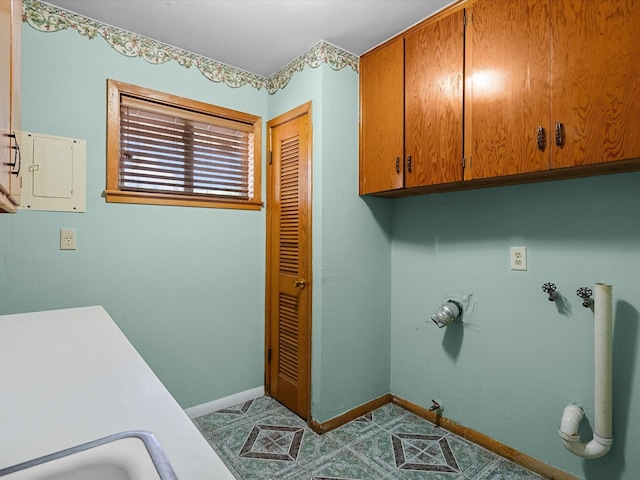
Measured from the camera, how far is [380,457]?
1827 millimetres

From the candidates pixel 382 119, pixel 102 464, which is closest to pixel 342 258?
pixel 382 119

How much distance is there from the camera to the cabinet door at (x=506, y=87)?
142cm

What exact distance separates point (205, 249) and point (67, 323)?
0.94 m

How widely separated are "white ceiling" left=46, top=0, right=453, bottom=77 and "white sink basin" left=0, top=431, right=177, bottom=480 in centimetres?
191

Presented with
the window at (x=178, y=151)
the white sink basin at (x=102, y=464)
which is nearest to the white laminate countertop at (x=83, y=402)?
the white sink basin at (x=102, y=464)

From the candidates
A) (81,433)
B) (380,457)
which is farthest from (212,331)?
(81,433)

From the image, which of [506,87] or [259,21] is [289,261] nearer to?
[259,21]

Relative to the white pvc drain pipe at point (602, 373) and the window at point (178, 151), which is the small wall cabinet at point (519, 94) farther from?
the window at point (178, 151)

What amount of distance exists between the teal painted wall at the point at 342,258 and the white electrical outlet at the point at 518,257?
2.65ft

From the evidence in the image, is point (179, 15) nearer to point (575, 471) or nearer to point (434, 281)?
point (434, 281)

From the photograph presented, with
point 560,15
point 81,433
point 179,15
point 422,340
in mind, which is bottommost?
point 422,340

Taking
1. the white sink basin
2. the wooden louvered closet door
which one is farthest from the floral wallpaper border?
the white sink basin

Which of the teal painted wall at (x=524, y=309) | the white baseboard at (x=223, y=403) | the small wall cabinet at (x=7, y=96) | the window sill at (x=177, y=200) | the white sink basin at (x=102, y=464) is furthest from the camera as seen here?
the white baseboard at (x=223, y=403)

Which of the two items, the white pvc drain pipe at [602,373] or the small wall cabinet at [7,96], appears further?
the white pvc drain pipe at [602,373]
